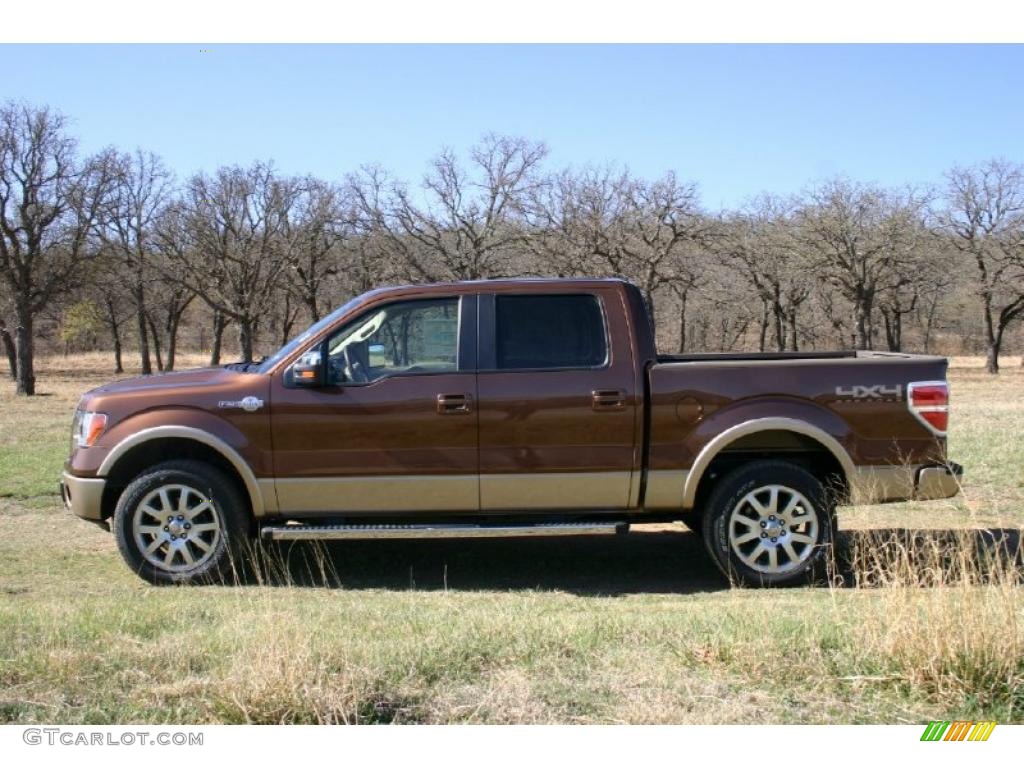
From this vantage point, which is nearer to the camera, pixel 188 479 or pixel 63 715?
pixel 63 715

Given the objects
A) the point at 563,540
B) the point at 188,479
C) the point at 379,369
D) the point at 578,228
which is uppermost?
the point at 578,228

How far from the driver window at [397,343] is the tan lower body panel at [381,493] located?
69cm

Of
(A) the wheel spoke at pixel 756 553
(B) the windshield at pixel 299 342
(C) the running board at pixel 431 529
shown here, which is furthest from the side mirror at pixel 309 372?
(A) the wheel spoke at pixel 756 553

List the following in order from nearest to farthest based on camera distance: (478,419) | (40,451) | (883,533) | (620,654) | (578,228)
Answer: (620,654)
(478,419)
(883,533)
(40,451)
(578,228)

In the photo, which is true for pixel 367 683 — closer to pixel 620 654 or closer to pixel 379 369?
pixel 620 654

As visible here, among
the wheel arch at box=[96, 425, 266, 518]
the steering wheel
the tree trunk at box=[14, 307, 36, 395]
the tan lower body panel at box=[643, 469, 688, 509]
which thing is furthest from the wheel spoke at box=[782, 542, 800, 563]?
the tree trunk at box=[14, 307, 36, 395]

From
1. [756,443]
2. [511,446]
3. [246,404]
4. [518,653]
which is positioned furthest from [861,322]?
[518,653]

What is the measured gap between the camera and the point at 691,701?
12.6ft

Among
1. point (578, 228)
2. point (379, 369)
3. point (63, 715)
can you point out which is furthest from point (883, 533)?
point (578, 228)

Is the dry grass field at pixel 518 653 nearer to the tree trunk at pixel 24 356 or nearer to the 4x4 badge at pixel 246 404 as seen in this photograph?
the 4x4 badge at pixel 246 404

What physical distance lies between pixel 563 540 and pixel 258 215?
1493 inches

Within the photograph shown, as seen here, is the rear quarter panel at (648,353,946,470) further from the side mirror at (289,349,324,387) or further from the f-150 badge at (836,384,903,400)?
the side mirror at (289,349,324,387)

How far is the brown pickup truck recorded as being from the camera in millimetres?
6508

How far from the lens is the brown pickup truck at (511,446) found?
6508 mm
